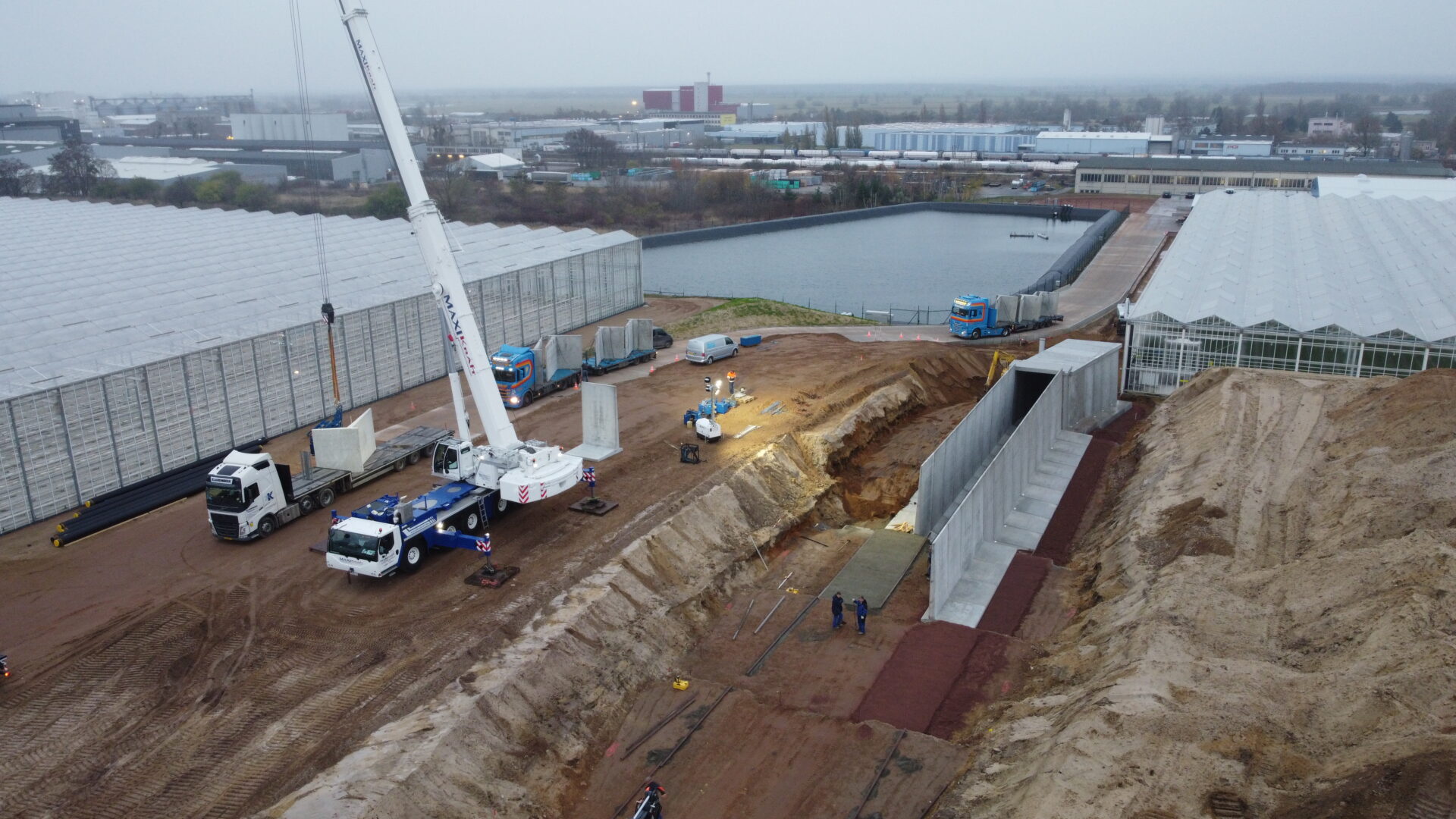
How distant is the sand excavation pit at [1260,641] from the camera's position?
46.4 ft

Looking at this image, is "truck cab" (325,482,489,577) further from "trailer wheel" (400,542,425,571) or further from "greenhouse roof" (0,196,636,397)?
"greenhouse roof" (0,196,636,397)

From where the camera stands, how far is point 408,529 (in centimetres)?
2303

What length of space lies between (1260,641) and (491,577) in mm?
15603

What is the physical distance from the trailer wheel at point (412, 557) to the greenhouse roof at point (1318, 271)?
86.8ft

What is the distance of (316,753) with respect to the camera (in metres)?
16.6

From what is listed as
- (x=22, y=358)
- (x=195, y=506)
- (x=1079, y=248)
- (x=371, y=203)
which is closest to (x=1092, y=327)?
(x=1079, y=248)

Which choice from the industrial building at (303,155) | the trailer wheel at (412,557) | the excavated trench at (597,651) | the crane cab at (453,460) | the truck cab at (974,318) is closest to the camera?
the excavated trench at (597,651)

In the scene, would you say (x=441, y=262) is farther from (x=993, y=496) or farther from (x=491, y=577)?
(x=993, y=496)

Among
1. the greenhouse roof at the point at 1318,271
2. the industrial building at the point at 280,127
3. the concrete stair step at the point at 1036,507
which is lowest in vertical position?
the concrete stair step at the point at 1036,507

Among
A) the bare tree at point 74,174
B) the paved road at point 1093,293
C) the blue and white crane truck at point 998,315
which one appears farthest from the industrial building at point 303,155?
the blue and white crane truck at point 998,315

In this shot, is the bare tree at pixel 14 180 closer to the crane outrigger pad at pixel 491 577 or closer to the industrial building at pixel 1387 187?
the crane outrigger pad at pixel 491 577

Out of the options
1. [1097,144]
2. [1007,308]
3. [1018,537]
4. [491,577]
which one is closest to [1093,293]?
[1007,308]

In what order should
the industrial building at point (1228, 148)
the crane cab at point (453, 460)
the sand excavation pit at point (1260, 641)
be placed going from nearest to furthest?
the sand excavation pit at point (1260, 641) < the crane cab at point (453, 460) < the industrial building at point (1228, 148)

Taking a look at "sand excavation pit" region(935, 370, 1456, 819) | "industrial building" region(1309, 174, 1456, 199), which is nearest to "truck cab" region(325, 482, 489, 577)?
"sand excavation pit" region(935, 370, 1456, 819)
